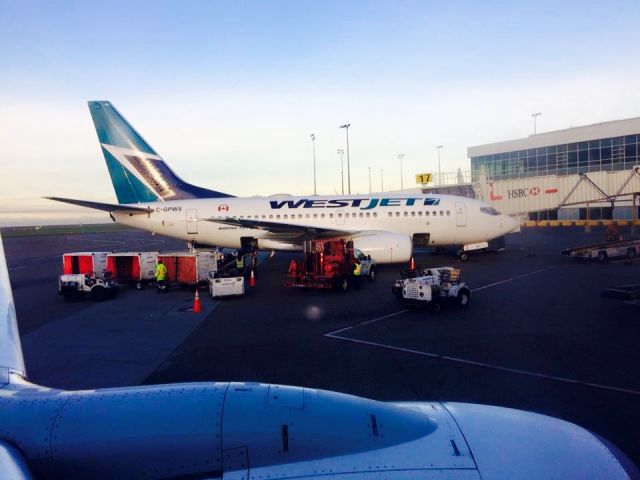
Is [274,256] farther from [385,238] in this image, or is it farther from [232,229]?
[385,238]

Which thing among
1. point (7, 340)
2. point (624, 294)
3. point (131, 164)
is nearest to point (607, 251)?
point (624, 294)

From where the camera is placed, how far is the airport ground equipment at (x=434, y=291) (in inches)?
648

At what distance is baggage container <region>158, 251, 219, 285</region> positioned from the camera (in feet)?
76.1

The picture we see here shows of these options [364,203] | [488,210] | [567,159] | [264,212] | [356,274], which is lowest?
[356,274]

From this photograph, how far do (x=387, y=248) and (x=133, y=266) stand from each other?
1423cm

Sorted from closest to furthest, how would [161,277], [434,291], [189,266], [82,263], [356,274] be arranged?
[434,291] → [356,274] → [161,277] → [189,266] → [82,263]

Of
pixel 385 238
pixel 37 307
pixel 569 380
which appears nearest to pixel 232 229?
pixel 385 238

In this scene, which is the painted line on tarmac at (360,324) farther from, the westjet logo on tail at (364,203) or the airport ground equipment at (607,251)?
the airport ground equipment at (607,251)

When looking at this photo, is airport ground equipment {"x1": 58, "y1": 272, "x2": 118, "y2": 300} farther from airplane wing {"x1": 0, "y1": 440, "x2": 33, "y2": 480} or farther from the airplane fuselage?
airplane wing {"x1": 0, "y1": 440, "x2": 33, "y2": 480}

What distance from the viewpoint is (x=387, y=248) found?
2606cm

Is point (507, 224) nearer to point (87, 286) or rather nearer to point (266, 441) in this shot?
point (87, 286)

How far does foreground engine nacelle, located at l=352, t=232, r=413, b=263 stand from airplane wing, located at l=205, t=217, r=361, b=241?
6.80 feet

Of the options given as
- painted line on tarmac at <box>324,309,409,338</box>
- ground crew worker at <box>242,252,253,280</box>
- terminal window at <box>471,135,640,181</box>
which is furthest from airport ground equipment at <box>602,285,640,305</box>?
terminal window at <box>471,135,640,181</box>

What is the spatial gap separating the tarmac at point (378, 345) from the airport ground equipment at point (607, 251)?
733 cm
